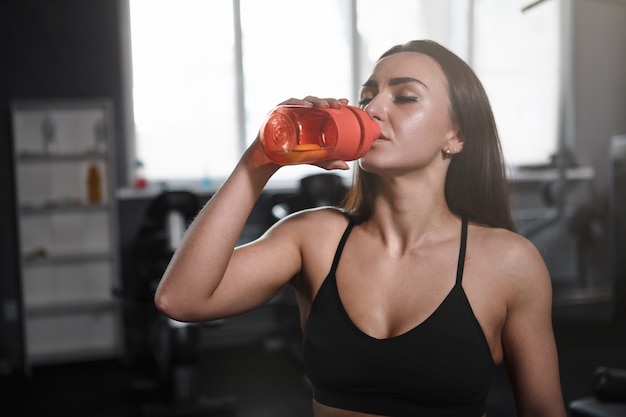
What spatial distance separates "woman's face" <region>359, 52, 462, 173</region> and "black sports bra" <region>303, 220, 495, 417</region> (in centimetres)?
22

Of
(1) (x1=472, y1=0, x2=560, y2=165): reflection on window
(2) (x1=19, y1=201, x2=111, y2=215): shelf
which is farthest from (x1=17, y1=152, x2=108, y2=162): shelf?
(1) (x1=472, y1=0, x2=560, y2=165): reflection on window

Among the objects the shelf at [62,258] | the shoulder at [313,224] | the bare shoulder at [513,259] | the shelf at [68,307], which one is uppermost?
the shoulder at [313,224]

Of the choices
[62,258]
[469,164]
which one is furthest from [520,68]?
[469,164]

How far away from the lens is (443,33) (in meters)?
4.81

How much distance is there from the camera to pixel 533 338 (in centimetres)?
98

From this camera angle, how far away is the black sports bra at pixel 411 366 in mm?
938

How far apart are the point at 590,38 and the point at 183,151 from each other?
3.02 metres

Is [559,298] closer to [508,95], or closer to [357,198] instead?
[508,95]

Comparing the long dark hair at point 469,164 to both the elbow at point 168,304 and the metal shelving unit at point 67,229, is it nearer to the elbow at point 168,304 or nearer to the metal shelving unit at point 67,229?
the elbow at point 168,304

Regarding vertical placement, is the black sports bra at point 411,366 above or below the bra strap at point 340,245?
below

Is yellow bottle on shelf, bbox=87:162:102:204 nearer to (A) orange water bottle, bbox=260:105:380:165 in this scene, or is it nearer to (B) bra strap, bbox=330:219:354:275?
(B) bra strap, bbox=330:219:354:275

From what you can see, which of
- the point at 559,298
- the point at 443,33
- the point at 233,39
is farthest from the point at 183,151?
the point at 559,298

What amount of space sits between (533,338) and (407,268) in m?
0.21

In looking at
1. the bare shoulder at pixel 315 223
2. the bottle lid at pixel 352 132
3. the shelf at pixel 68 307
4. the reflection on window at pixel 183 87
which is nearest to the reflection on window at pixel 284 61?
the reflection on window at pixel 183 87
